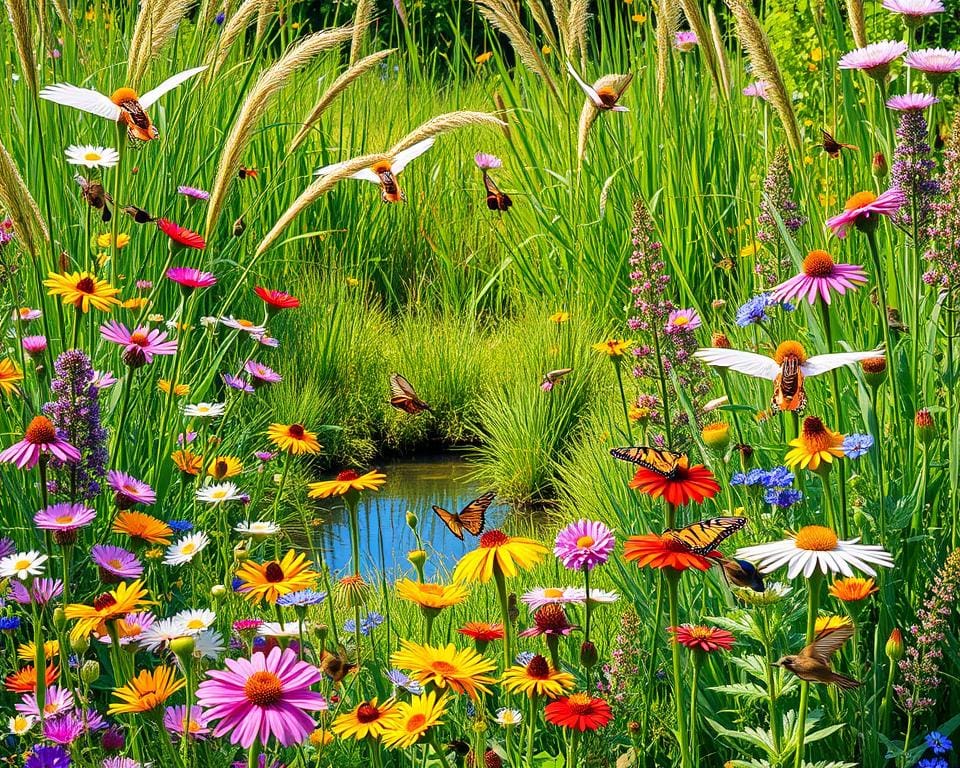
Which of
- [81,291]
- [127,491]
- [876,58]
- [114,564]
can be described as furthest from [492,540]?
[876,58]

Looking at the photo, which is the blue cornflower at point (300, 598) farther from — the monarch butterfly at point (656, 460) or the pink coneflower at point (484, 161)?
the pink coneflower at point (484, 161)

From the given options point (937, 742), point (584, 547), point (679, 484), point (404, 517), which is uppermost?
point (679, 484)

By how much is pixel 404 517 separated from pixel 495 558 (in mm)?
2309

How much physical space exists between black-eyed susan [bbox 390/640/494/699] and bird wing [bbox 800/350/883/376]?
564 millimetres

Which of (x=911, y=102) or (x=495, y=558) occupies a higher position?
(x=911, y=102)

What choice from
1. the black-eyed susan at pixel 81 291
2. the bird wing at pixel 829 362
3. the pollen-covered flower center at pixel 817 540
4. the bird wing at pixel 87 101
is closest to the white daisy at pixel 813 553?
the pollen-covered flower center at pixel 817 540

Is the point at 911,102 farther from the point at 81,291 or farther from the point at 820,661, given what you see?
the point at 81,291

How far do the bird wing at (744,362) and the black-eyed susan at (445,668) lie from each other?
500 millimetres

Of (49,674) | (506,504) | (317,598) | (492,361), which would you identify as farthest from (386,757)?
(492,361)

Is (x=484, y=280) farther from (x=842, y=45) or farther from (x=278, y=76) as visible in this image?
(x=278, y=76)

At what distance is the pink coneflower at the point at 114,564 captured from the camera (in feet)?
5.41

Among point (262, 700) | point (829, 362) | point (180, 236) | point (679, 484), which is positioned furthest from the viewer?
point (180, 236)

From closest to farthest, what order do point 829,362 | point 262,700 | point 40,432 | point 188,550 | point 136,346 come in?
point 262,700, point 829,362, point 40,432, point 188,550, point 136,346

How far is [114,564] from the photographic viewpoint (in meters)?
1.68
